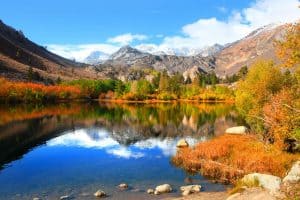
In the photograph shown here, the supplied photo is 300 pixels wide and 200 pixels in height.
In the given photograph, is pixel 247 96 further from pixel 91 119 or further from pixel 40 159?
pixel 91 119

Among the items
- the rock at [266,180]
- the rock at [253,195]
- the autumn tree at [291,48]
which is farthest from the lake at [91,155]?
the autumn tree at [291,48]

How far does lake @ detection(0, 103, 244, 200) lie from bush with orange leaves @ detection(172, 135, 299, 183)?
2103mm

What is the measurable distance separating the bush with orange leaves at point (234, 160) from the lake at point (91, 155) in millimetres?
2103

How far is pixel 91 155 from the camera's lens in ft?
222

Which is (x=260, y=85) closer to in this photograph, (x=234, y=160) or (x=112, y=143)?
(x=234, y=160)

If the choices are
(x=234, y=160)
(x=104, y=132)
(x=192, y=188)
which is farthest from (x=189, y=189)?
(x=104, y=132)

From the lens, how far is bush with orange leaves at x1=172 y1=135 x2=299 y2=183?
154ft

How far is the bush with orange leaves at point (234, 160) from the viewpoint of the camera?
46.9 metres

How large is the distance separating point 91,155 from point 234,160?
1097 inches

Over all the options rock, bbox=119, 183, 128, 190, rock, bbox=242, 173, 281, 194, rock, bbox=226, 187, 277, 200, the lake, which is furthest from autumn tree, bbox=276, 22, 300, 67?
rock, bbox=119, 183, 128, 190

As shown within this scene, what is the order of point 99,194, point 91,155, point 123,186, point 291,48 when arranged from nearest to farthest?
1. point 291,48
2. point 99,194
3. point 123,186
4. point 91,155

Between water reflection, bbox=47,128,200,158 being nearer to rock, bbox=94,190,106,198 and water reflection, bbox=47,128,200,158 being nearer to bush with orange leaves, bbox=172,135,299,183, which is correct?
bush with orange leaves, bbox=172,135,299,183

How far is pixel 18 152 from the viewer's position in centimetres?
6738

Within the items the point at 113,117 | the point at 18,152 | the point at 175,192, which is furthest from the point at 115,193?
the point at 113,117
